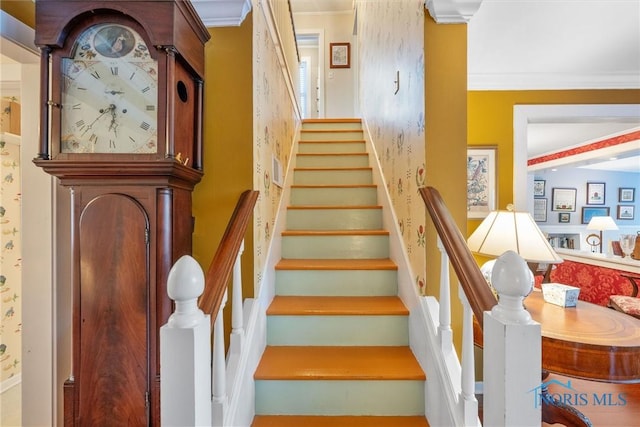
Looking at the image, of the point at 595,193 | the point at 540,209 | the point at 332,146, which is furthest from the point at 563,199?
the point at 332,146

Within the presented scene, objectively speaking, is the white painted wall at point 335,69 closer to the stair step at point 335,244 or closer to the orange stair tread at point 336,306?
the stair step at point 335,244

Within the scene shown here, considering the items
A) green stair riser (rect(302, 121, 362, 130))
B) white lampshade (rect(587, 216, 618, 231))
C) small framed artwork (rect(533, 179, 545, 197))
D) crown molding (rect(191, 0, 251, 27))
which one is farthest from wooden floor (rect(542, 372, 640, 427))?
small framed artwork (rect(533, 179, 545, 197))

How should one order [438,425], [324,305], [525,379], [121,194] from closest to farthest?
1. [525,379]
2. [121,194]
3. [438,425]
4. [324,305]

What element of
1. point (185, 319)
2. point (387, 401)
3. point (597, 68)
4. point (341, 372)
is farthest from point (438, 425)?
point (597, 68)

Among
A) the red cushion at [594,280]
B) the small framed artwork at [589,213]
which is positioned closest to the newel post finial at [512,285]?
the red cushion at [594,280]

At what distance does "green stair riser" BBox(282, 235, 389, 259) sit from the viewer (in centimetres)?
200

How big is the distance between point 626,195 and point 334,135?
24.9ft

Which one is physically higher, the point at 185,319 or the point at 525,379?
the point at 185,319

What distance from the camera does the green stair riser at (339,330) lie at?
1511 millimetres

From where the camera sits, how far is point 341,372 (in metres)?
1.29

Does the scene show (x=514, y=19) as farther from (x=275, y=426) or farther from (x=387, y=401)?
(x=275, y=426)

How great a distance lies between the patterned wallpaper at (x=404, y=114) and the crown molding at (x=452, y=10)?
0.06 m

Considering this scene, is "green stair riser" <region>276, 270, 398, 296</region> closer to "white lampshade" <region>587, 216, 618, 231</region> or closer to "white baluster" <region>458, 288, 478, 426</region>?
"white baluster" <region>458, 288, 478, 426</region>

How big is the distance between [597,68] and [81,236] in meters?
3.79
